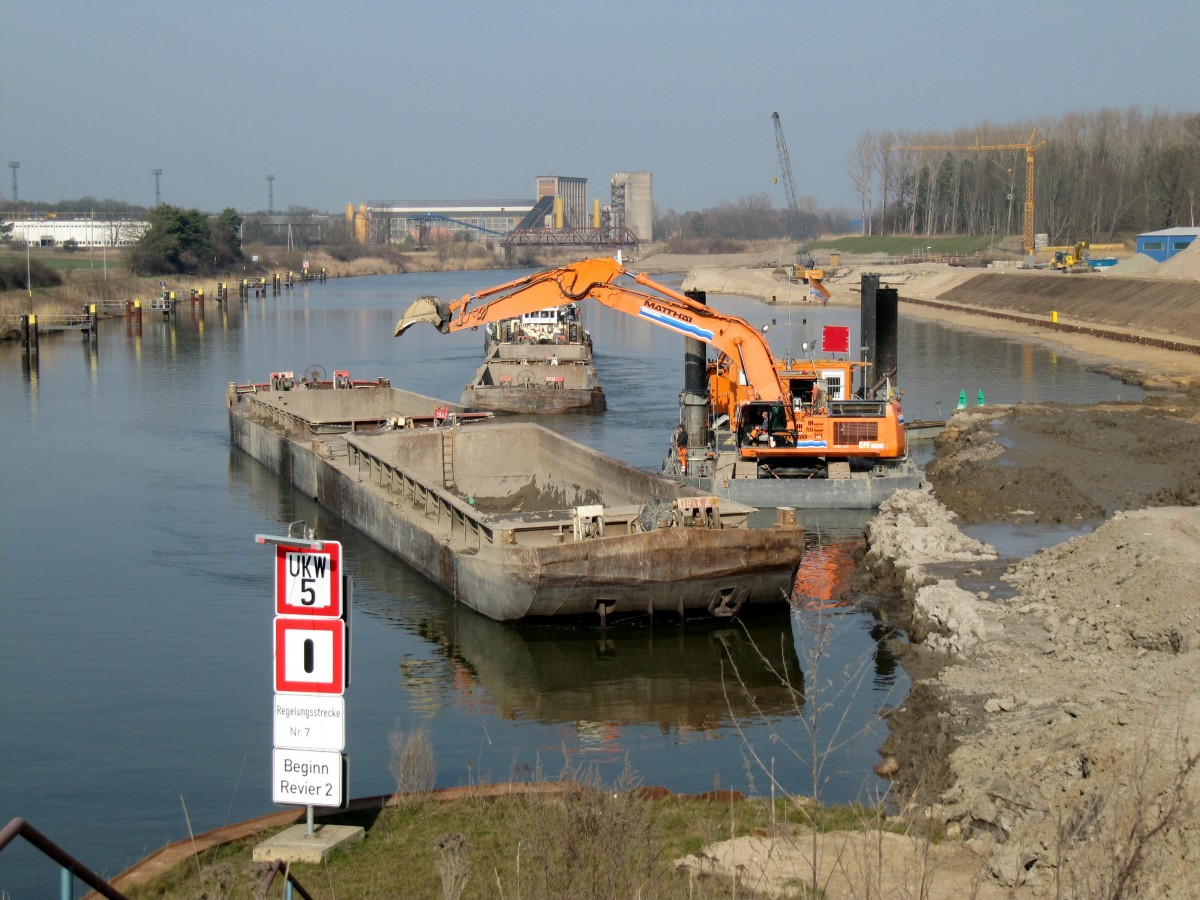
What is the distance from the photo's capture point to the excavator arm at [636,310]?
Result: 27.0 meters

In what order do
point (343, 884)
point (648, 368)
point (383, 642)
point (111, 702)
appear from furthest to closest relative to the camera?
point (648, 368) < point (383, 642) < point (111, 702) < point (343, 884)

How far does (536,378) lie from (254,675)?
98.2ft

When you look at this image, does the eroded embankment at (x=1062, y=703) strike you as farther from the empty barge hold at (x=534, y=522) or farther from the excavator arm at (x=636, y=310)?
the excavator arm at (x=636, y=310)

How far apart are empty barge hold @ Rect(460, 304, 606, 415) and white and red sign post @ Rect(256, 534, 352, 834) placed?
33794 millimetres

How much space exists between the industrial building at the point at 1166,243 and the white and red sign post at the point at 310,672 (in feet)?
286

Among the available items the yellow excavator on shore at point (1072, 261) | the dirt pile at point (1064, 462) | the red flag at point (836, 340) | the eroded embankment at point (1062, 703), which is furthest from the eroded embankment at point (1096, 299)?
the eroded embankment at point (1062, 703)

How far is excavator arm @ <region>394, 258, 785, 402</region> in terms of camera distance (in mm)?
26984

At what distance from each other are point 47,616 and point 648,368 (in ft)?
138

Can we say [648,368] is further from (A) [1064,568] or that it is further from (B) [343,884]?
(B) [343,884]

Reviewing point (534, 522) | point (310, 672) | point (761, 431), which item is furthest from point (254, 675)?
point (761, 431)

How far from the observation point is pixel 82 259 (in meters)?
134

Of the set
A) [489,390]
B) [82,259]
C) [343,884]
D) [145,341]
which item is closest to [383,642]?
[343,884]

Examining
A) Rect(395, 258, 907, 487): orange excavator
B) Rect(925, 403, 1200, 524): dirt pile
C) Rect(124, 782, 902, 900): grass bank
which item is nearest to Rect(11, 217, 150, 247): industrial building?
Rect(925, 403, 1200, 524): dirt pile

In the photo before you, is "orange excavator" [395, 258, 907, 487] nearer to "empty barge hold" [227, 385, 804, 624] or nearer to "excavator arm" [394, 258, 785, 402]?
"excavator arm" [394, 258, 785, 402]
